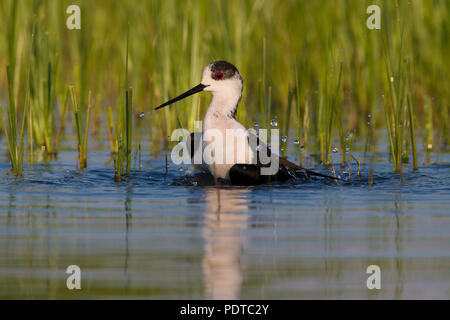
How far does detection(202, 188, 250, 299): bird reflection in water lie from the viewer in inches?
177

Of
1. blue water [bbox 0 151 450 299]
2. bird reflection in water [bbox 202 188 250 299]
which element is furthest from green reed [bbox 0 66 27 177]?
bird reflection in water [bbox 202 188 250 299]

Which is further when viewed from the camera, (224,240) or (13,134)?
(13,134)

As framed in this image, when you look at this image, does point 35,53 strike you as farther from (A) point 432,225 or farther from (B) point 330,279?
(B) point 330,279

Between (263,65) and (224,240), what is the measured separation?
3.50 m

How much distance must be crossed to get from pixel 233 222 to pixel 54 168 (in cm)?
356

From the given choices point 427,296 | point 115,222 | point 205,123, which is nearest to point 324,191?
point 205,123

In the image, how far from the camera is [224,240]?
5.51 m

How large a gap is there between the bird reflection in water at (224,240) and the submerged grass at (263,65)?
1.25 metres

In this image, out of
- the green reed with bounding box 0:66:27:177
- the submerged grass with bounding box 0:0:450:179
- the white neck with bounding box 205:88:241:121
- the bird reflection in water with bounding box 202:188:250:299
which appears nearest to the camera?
the bird reflection in water with bounding box 202:188:250:299

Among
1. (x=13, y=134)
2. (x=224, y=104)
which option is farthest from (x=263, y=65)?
(x=13, y=134)

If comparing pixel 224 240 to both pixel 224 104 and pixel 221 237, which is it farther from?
pixel 224 104

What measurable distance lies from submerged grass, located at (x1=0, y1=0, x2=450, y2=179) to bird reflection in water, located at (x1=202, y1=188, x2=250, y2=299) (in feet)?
4.09

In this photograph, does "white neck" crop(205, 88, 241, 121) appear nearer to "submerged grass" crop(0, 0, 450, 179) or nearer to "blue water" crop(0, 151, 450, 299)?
"submerged grass" crop(0, 0, 450, 179)

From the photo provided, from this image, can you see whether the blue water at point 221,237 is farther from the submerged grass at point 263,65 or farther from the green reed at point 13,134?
the submerged grass at point 263,65
